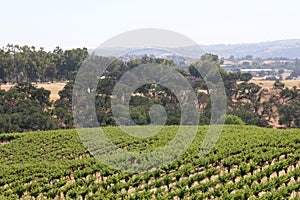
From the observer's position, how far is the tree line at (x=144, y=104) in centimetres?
5528

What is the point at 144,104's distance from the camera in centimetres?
6094

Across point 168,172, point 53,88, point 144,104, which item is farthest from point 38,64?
point 168,172

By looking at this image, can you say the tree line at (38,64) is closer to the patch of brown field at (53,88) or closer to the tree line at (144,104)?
the patch of brown field at (53,88)

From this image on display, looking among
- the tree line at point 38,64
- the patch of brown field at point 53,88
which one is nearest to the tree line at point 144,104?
the patch of brown field at point 53,88

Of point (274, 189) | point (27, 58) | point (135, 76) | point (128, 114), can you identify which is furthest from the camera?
point (27, 58)

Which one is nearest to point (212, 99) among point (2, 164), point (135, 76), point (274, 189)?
point (135, 76)

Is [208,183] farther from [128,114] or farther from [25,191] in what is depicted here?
[128,114]

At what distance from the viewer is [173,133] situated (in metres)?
36.8

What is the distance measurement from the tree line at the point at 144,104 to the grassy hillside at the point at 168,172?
1765cm

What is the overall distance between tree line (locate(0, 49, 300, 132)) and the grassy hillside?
1765 cm

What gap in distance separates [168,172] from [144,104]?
3817 cm

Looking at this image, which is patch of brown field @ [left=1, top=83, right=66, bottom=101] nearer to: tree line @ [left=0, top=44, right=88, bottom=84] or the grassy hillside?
tree line @ [left=0, top=44, right=88, bottom=84]

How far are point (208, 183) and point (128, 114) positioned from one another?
3647 centimetres

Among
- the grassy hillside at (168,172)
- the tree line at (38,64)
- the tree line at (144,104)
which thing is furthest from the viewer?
the tree line at (38,64)
